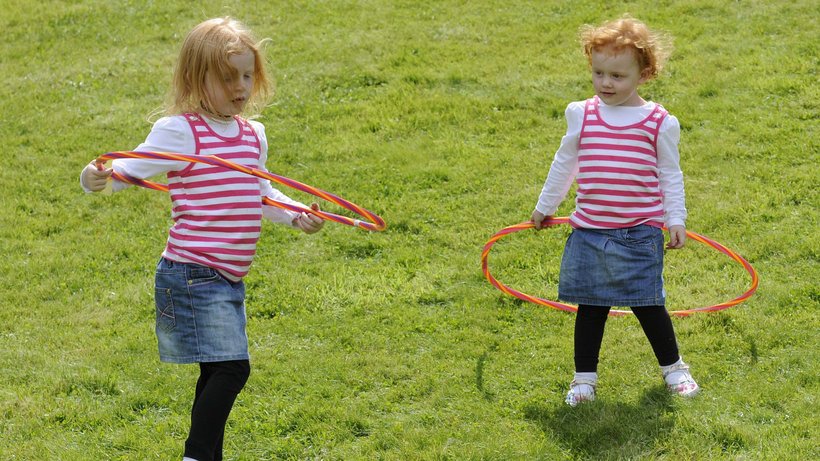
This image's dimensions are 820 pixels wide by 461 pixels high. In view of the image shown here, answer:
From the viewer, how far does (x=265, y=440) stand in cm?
476

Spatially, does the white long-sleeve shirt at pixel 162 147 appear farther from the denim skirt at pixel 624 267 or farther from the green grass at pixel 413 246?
the denim skirt at pixel 624 267

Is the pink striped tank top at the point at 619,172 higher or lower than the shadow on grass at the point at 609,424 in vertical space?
higher

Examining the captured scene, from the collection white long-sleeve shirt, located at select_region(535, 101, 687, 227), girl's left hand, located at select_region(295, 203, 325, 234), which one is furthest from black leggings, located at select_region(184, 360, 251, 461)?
white long-sleeve shirt, located at select_region(535, 101, 687, 227)

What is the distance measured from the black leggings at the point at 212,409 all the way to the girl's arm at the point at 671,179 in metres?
2.05

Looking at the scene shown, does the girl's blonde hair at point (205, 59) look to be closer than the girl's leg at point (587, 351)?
Yes

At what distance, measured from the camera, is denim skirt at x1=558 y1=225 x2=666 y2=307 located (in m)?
4.78

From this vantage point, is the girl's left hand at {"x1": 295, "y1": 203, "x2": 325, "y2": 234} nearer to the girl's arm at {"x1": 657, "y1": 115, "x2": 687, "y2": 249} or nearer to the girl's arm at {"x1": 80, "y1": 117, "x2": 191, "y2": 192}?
the girl's arm at {"x1": 80, "y1": 117, "x2": 191, "y2": 192}

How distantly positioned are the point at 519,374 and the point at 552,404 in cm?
34

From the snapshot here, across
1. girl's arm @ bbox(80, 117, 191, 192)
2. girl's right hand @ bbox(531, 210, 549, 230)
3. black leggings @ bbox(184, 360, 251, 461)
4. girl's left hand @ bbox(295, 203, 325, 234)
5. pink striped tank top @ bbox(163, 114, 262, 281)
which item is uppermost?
girl's arm @ bbox(80, 117, 191, 192)

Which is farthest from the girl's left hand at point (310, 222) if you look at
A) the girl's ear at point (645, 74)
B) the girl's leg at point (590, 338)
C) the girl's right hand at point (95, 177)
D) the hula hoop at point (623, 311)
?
the girl's ear at point (645, 74)

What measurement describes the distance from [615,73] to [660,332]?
125 centimetres

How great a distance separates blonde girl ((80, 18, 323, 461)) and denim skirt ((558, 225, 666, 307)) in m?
1.64

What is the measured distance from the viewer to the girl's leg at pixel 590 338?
493cm

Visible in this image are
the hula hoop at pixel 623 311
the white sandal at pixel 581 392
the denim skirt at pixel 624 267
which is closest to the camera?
the denim skirt at pixel 624 267
